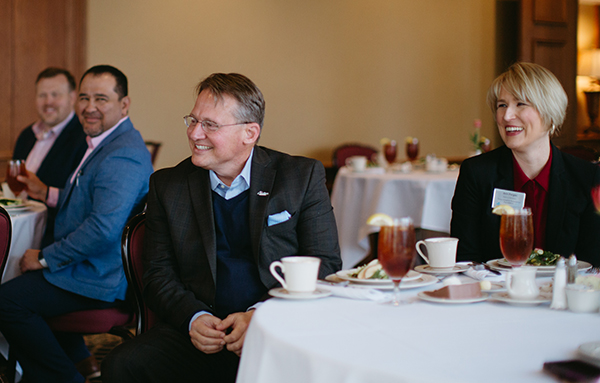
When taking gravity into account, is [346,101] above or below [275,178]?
above

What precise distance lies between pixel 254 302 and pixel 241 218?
258 millimetres

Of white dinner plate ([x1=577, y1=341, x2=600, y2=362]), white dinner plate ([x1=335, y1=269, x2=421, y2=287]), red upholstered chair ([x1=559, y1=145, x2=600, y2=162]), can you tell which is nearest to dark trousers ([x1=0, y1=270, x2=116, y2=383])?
white dinner plate ([x1=335, y1=269, x2=421, y2=287])

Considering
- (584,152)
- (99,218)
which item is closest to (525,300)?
(99,218)

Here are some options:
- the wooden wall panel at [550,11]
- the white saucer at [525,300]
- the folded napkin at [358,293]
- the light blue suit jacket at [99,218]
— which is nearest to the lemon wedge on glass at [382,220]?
the folded napkin at [358,293]

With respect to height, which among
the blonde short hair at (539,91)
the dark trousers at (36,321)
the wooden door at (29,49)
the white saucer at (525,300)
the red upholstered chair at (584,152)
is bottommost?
→ the dark trousers at (36,321)

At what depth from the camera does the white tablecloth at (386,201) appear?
395cm

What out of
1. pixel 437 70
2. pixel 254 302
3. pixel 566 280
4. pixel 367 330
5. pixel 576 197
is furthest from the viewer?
pixel 437 70

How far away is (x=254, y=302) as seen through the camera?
178cm

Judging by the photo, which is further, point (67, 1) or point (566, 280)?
point (67, 1)

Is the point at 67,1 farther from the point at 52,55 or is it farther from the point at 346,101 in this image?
the point at 346,101

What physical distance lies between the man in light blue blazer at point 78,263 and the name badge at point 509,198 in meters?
1.38

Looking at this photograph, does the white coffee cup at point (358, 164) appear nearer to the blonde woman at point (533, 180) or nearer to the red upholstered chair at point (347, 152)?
the red upholstered chair at point (347, 152)

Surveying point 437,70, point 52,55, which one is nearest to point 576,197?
point 52,55

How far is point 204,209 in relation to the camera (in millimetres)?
1823
